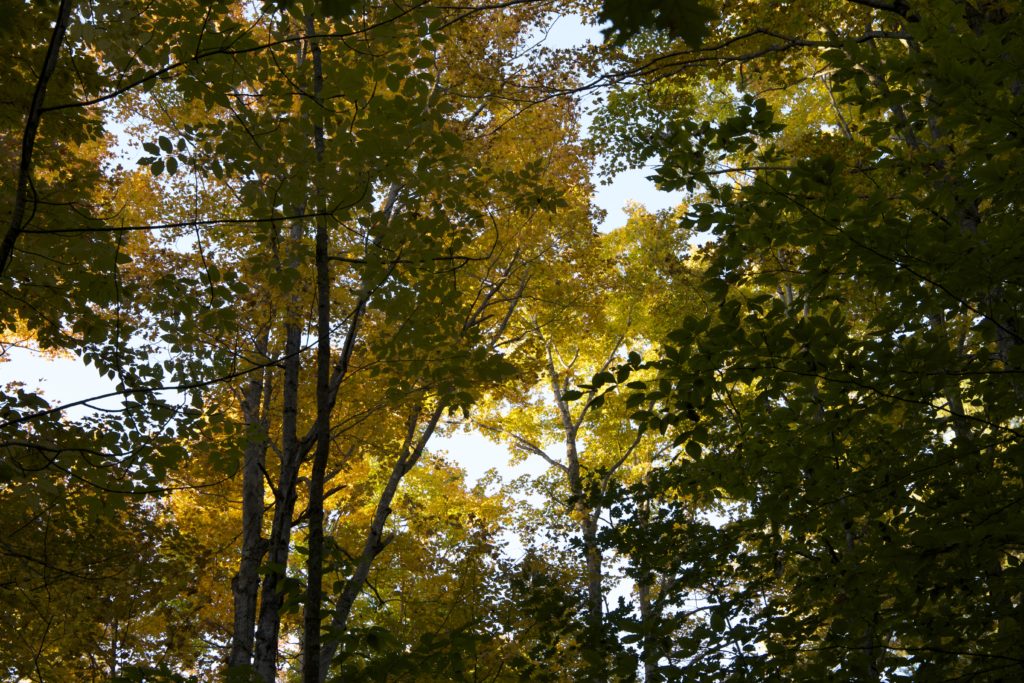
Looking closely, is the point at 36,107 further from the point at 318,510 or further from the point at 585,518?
the point at 585,518

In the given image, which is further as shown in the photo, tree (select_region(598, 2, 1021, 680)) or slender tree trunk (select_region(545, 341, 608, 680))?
slender tree trunk (select_region(545, 341, 608, 680))

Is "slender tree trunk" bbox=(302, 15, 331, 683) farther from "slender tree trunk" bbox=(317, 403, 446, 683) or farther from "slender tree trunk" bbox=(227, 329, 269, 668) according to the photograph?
"slender tree trunk" bbox=(227, 329, 269, 668)

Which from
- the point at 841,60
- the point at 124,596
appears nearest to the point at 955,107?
the point at 841,60

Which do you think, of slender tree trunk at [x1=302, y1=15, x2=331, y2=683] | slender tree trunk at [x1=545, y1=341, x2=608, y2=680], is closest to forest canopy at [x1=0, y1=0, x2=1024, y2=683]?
slender tree trunk at [x1=302, y1=15, x2=331, y2=683]

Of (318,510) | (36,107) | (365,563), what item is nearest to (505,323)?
(365,563)

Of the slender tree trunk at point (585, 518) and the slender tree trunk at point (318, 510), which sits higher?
the slender tree trunk at point (585, 518)

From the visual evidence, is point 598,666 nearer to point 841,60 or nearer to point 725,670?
point 725,670

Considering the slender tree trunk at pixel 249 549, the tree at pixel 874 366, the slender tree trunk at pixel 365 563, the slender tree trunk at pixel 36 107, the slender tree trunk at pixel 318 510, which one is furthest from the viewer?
the slender tree trunk at pixel 249 549

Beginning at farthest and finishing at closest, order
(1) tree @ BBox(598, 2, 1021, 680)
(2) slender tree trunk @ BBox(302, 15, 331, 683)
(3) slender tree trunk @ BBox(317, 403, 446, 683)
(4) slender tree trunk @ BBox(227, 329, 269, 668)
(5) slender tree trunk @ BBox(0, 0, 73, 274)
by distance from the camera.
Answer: (4) slender tree trunk @ BBox(227, 329, 269, 668)
(3) slender tree trunk @ BBox(317, 403, 446, 683)
(2) slender tree trunk @ BBox(302, 15, 331, 683)
(1) tree @ BBox(598, 2, 1021, 680)
(5) slender tree trunk @ BBox(0, 0, 73, 274)

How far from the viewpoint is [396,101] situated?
4387 mm

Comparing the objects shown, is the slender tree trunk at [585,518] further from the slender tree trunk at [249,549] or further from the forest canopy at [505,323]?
the slender tree trunk at [249,549]

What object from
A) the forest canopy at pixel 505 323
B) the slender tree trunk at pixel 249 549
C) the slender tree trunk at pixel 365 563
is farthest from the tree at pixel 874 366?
the slender tree trunk at pixel 249 549

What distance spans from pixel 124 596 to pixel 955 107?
939 centimetres

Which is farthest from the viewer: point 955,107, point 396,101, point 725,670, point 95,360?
point 95,360
